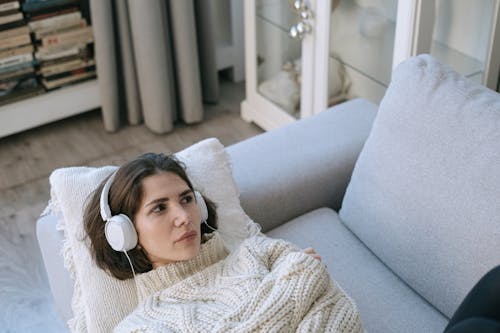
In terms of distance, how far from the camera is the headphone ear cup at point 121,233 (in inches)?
53.5

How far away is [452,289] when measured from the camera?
1480 mm

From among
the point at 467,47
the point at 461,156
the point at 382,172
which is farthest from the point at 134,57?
the point at 461,156

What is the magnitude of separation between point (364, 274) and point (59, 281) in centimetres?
70

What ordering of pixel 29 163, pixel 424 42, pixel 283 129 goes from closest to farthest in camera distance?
pixel 283 129 → pixel 424 42 → pixel 29 163

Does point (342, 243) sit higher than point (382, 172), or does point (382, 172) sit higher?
point (382, 172)

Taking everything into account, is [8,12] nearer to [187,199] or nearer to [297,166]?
[297,166]

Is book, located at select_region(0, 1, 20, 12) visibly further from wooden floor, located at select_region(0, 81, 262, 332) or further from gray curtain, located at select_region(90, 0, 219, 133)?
wooden floor, located at select_region(0, 81, 262, 332)

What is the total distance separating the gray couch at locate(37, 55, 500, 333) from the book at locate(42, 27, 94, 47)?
1.27m

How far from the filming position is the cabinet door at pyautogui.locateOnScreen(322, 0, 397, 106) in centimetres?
226

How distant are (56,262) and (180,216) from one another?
15.3 inches

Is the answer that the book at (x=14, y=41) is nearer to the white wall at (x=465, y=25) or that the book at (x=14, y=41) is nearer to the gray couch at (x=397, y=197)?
the gray couch at (x=397, y=197)

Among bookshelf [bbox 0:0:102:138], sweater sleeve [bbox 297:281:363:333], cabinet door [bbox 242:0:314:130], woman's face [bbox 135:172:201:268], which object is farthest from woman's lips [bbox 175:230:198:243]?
bookshelf [bbox 0:0:102:138]

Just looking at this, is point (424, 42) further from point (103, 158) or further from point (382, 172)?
point (103, 158)

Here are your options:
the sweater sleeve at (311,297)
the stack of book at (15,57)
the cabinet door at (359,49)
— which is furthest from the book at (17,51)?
the sweater sleeve at (311,297)
